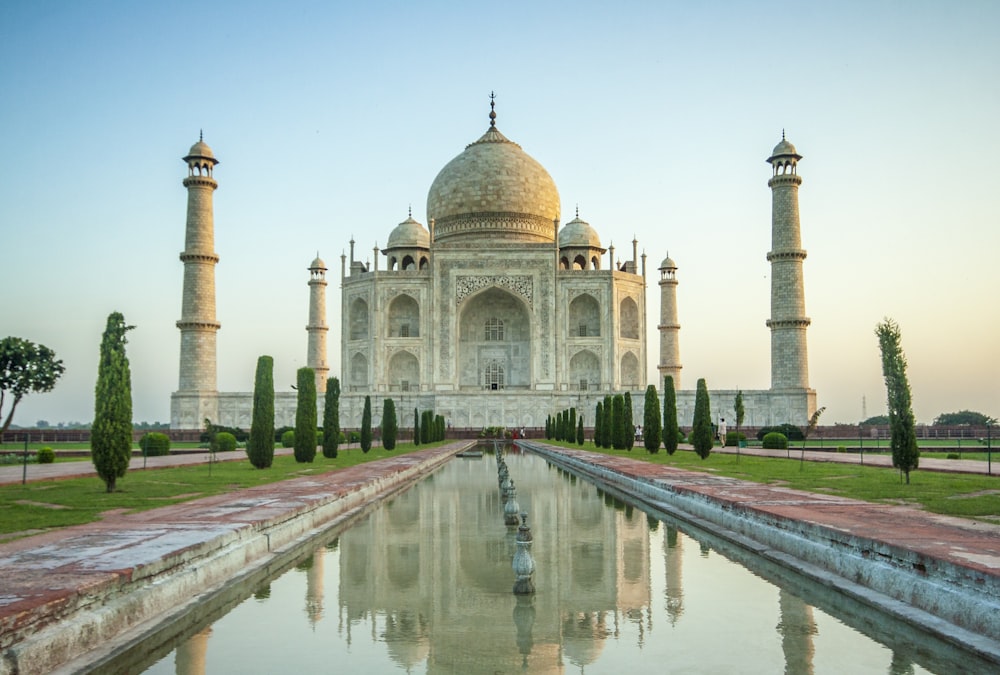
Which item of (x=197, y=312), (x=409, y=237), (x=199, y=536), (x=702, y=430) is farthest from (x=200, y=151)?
(x=199, y=536)

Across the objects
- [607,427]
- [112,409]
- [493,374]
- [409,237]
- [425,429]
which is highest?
[409,237]

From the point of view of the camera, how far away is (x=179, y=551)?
405 centimetres

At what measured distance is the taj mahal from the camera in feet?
91.8

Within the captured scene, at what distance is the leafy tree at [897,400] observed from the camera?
8.70 meters

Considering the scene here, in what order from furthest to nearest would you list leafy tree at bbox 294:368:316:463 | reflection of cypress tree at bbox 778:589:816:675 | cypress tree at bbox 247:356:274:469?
leafy tree at bbox 294:368:316:463, cypress tree at bbox 247:356:274:469, reflection of cypress tree at bbox 778:589:816:675

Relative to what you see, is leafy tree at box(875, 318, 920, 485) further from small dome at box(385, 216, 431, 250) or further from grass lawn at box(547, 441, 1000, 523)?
small dome at box(385, 216, 431, 250)

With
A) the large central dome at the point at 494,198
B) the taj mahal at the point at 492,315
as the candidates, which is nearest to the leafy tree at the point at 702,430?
the taj mahal at the point at 492,315

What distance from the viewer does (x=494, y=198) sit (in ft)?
117

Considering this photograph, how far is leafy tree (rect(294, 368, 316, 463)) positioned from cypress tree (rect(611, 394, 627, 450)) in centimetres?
703

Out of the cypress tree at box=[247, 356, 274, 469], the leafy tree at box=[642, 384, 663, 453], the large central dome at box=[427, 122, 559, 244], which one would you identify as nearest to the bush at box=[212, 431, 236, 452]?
the cypress tree at box=[247, 356, 274, 469]

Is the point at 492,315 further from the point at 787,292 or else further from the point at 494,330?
the point at 787,292

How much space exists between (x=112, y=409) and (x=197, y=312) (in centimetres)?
1968

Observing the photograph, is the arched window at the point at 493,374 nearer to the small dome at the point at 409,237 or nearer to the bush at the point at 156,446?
the small dome at the point at 409,237

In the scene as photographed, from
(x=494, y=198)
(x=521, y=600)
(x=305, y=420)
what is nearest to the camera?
(x=521, y=600)
